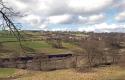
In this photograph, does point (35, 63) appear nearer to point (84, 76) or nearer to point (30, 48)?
point (30, 48)

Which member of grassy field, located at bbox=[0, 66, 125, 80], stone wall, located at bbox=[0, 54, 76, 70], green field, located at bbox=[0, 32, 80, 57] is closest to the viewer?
grassy field, located at bbox=[0, 66, 125, 80]

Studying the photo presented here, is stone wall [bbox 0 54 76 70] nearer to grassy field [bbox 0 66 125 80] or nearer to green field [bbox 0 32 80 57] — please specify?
green field [bbox 0 32 80 57]

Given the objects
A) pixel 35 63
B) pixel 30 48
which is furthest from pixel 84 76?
pixel 30 48

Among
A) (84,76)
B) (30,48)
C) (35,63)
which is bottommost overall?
(35,63)

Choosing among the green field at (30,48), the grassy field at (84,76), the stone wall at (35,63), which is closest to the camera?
the grassy field at (84,76)

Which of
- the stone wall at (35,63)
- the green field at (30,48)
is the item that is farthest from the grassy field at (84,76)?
the green field at (30,48)

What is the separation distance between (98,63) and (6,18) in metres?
93.7

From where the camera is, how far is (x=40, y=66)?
97.3 meters

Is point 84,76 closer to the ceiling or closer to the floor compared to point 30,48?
closer to the floor

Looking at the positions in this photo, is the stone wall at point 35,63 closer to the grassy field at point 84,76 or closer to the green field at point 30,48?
the green field at point 30,48

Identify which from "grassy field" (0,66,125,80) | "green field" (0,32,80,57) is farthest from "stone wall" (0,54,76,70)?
"grassy field" (0,66,125,80)

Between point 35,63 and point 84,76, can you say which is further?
point 35,63

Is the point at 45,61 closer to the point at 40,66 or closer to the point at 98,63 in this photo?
the point at 40,66

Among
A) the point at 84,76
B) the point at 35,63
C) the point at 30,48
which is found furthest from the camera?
the point at 30,48
